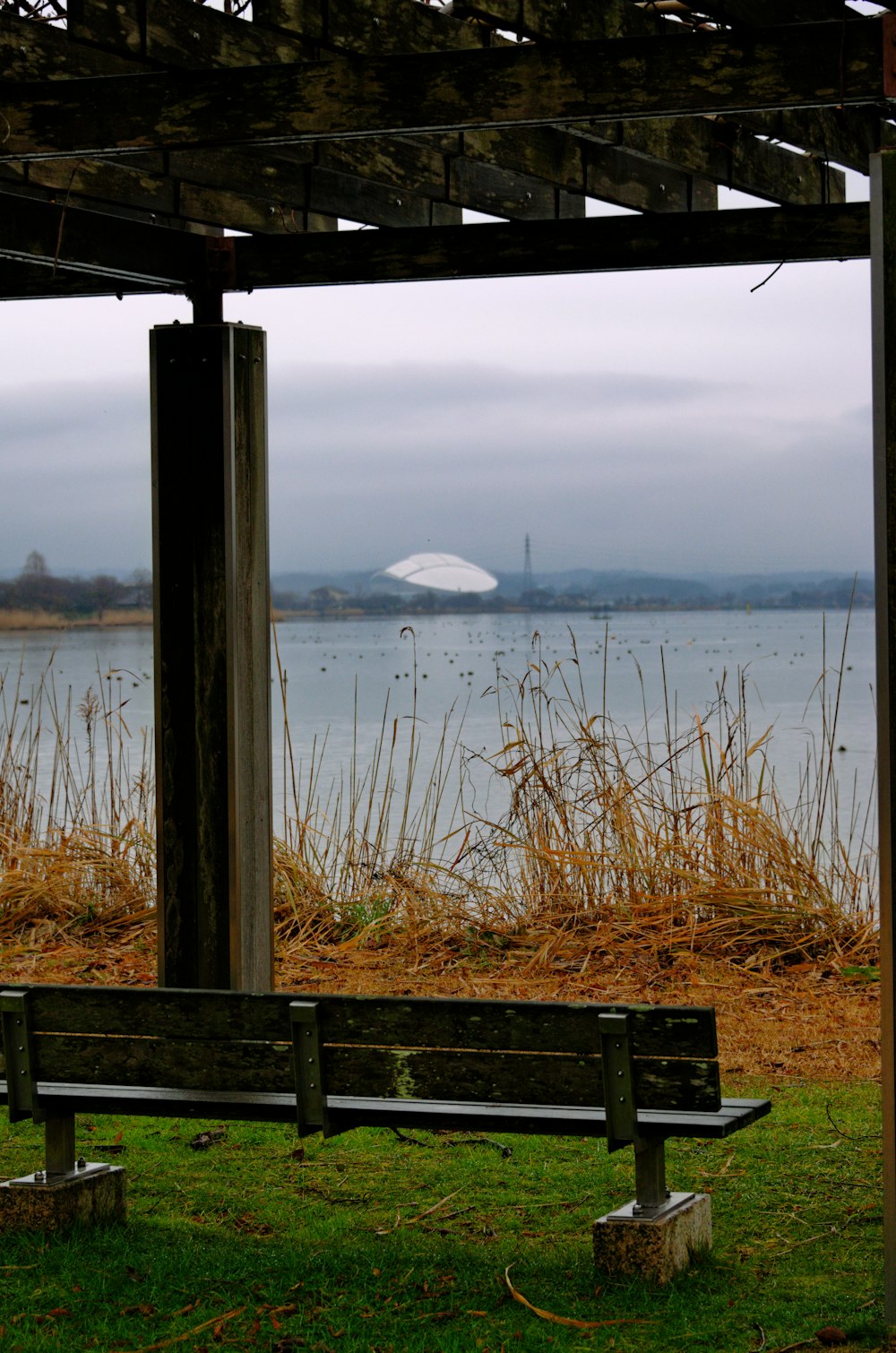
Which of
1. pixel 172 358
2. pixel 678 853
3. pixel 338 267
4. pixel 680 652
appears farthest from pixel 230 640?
pixel 680 652

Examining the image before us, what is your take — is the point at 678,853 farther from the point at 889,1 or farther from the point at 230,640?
the point at 889,1

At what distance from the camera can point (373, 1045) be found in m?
2.80

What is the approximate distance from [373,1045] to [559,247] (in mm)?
2181

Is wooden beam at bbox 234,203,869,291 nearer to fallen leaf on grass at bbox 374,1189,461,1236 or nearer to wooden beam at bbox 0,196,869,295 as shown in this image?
wooden beam at bbox 0,196,869,295

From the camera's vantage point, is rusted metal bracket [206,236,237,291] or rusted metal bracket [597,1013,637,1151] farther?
rusted metal bracket [206,236,237,291]

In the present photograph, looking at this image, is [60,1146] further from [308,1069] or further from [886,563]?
[886,563]

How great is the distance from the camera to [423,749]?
14586mm

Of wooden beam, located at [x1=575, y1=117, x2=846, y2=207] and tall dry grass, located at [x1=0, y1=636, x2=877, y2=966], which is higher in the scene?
wooden beam, located at [x1=575, y1=117, x2=846, y2=207]

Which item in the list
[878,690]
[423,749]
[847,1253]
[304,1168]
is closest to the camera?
[878,690]

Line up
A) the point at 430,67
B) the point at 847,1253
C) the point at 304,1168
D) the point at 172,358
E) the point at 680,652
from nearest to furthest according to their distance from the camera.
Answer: the point at 430,67, the point at 847,1253, the point at 304,1168, the point at 172,358, the point at 680,652

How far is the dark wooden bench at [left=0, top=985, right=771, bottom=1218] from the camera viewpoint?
8.82 feet

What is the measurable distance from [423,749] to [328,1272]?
11.7 m

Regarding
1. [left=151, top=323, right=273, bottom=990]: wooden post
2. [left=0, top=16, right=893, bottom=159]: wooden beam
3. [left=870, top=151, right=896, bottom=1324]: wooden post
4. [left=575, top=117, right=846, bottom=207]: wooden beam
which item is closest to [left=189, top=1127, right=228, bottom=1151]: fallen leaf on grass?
[left=151, top=323, right=273, bottom=990]: wooden post

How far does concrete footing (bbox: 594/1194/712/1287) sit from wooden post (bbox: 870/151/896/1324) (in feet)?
1.39
